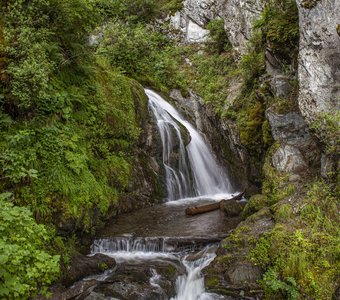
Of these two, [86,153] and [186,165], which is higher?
[86,153]

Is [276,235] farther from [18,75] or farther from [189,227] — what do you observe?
[18,75]

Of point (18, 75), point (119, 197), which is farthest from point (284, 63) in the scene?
point (18, 75)

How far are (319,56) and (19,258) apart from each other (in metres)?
7.17

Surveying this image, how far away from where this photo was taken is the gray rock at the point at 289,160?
8.74 meters

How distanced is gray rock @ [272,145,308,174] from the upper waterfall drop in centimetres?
451

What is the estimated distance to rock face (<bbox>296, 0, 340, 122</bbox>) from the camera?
24.5 feet

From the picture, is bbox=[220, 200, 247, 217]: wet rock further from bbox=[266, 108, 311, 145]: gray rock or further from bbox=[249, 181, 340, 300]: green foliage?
bbox=[249, 181, 340, 300]: green foliage

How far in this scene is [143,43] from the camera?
18.6m

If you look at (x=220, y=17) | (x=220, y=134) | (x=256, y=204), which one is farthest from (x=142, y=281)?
(x=220, y=17)


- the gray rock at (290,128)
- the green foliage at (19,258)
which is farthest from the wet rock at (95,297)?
the gray rock at (290,128)

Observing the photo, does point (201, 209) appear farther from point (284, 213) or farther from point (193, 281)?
point (193, 281)

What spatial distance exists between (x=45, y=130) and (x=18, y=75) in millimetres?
1442

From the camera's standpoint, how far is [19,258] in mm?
4379

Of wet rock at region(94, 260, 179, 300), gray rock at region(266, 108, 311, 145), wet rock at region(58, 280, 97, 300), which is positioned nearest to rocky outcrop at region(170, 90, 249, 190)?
gray rock at region(266, 108, 311, 145)
